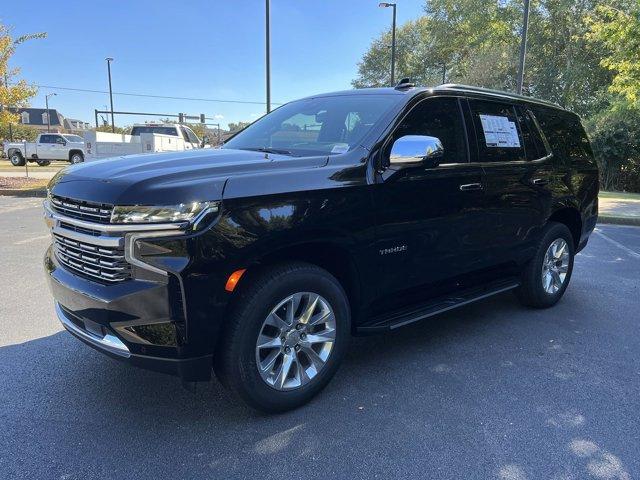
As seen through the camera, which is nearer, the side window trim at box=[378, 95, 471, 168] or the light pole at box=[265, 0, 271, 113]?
the side window trim at box=[378, 95, 471, 168]

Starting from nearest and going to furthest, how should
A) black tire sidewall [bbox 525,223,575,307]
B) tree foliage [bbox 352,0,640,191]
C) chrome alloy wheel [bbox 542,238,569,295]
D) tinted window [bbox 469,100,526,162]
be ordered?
1. tinted window [bbox 469,100,526,162]
2. black tire sidewall [bbox 525,223,575,307]
3. chrome alloy wheel [bbox 542,238,569,295]
4. tree foliage [bbox 352,0,640,191]

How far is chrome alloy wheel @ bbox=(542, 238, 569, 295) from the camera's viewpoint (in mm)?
4938

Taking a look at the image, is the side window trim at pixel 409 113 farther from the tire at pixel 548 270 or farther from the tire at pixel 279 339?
the tire at pixel 548 270

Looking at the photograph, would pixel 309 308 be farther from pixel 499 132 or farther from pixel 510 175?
pixel 499 132

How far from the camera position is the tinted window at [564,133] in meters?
4.85

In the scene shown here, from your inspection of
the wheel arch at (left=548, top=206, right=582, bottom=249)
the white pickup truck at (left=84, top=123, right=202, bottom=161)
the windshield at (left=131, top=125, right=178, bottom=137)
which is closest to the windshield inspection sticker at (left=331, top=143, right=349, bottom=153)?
the wheel arch at (left=548, top=206, right=582, bottom=249)

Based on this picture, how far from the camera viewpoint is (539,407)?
123 inches

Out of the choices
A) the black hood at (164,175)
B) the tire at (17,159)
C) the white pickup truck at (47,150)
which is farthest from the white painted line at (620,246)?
the tire at (17,159)

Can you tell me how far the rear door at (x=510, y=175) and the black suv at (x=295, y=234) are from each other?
0.7 inches

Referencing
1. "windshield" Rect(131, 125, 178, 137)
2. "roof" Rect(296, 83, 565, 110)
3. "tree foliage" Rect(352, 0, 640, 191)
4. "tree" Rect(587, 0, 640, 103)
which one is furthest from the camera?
"windshield" Rect(131, 125, 178, 137)

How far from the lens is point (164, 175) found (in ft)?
8.59

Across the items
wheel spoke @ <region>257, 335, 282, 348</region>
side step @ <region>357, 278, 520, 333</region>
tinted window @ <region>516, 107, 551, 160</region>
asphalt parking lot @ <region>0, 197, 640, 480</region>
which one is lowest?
asphalt parking lot @ <region>0, 197, 640, 480</region>

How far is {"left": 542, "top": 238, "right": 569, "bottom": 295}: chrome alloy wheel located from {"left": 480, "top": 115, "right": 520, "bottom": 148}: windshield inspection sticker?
4.00 ft

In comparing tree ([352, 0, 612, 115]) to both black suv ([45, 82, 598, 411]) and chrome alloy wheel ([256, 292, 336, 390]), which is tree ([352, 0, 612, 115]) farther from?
chrome alloy wheel ([256, 292, 336, 390])
